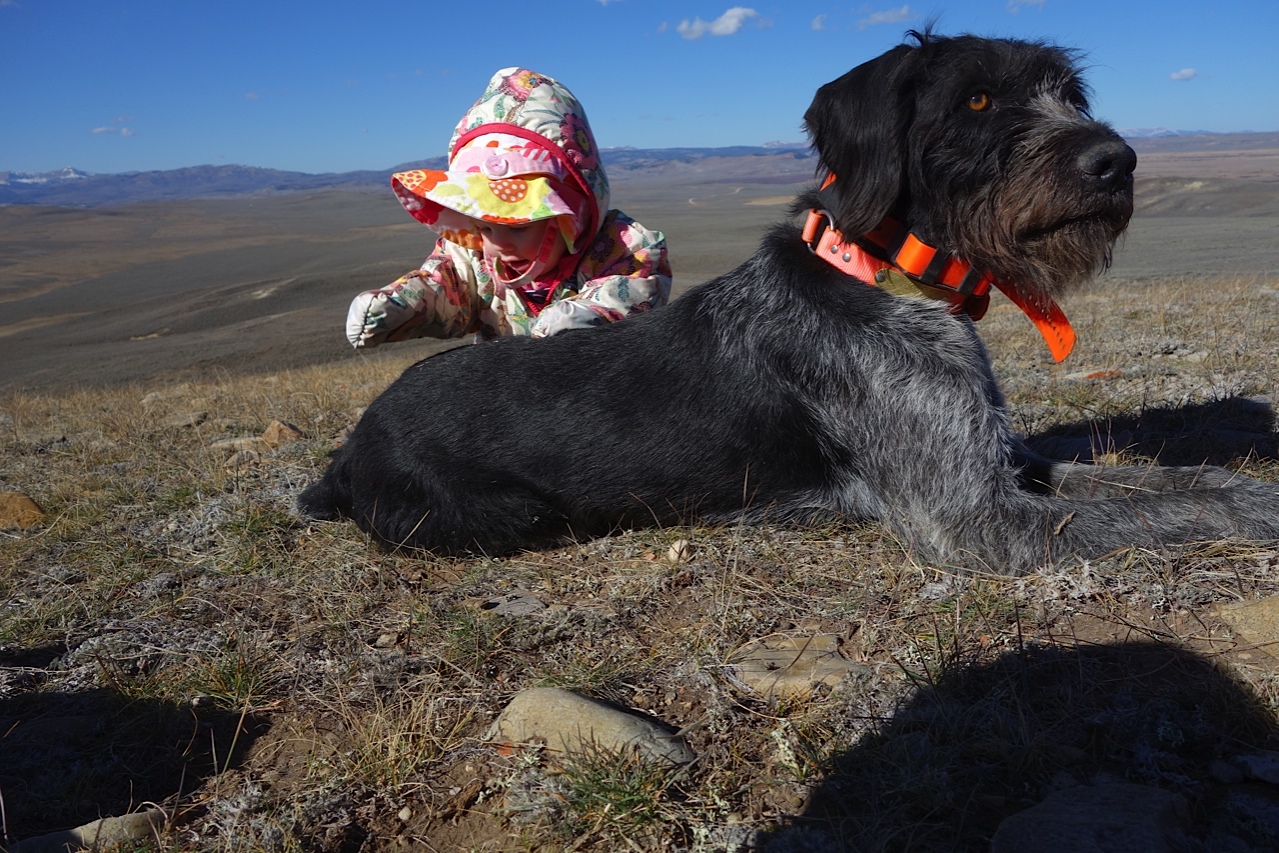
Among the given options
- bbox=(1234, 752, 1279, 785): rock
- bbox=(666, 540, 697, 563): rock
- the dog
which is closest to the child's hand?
the dog

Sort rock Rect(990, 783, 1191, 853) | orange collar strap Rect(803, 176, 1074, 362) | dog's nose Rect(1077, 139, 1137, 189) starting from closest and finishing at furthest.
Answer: rock Rect(990, 783, 1191, 853), dog's nose Rect(1077, 139, 1137, 189), orange collar strap Rect(803, 176, 1074, 362)

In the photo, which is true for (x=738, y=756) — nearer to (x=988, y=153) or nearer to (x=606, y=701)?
(x=606, y=701)

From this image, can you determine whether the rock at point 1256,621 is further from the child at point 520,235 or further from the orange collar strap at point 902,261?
the child at point 520,235

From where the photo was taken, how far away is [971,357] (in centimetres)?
330

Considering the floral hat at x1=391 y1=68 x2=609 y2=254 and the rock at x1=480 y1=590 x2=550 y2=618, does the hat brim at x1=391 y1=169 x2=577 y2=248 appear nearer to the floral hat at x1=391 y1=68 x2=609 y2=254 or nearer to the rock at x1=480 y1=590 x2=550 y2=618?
the floral hat at x1=391 y1=68 x2=609 y2=254

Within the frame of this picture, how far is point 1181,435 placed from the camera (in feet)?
14.1

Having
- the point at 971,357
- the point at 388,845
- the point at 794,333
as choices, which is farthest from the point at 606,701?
the point at 971,357

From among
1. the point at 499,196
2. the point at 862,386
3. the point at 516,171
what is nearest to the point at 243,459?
the point at 499,196

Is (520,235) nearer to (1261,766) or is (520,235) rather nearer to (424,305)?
(424,305)

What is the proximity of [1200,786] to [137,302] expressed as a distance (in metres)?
54.1

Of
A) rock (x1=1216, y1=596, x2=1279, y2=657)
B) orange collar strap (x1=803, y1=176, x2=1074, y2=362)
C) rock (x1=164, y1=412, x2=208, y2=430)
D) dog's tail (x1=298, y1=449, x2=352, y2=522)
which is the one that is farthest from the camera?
rock (x1=164, y1=412, x2=208, y2=430)

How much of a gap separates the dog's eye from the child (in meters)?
1.81

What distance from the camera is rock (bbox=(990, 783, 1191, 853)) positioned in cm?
163

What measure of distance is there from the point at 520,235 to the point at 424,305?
0.66m
